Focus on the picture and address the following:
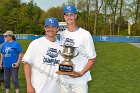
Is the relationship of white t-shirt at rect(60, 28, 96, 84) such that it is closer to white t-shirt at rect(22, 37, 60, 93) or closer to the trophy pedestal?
white t-shirt at rect(22, 37, 60, 93)

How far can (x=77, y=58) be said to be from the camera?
5895 mm

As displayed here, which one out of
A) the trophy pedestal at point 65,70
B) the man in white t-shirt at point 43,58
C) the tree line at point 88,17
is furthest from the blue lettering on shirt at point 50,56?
the tree line at point 88,17

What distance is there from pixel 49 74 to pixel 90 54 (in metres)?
0.69

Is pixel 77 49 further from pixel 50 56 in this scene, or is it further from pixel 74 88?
pixel 74 88

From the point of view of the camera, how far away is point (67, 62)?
17.5 ft

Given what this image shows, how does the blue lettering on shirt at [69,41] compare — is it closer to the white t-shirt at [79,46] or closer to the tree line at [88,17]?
the white t-shirt at [79,46]

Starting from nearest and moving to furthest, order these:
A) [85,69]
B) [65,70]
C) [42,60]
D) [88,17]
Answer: [65,70]
[42,60]
[85,69]
[88,17]

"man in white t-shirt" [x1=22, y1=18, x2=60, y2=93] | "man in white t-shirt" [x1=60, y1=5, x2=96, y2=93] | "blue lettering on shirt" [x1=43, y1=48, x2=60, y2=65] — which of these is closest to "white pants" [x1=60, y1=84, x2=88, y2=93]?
"man in white t-shirt" [x1=60, y1=5, x2=96, y2=93]

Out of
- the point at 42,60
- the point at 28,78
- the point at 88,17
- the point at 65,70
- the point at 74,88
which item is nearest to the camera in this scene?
the point at 65,70

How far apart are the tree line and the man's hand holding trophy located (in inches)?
3194

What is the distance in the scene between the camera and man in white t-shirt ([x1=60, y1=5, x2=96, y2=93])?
19.1ft

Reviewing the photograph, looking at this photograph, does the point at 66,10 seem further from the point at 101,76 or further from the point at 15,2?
the point at 15,2

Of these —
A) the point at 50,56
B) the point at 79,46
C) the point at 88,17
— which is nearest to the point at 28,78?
the point at 50,56

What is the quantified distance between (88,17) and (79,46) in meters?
90.7
